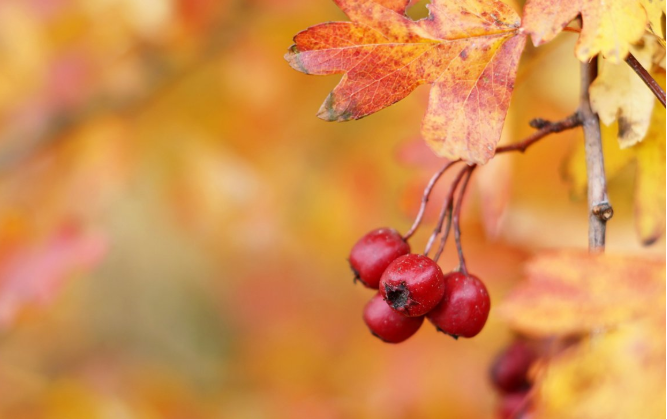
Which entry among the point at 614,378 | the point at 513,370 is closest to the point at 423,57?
the point at 614,378

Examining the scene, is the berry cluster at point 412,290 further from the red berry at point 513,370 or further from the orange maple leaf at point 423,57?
the red berry at point 513,370

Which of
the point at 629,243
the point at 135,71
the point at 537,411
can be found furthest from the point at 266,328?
the point at 537,411

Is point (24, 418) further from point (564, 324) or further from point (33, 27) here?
point (564, 324)

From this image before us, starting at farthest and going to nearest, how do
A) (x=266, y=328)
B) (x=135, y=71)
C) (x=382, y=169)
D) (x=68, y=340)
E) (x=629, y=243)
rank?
(x=68, y=340)
(x=266, y=328)
(x=382, y=169)
(x=135, y=71)
(x=629, y=243)

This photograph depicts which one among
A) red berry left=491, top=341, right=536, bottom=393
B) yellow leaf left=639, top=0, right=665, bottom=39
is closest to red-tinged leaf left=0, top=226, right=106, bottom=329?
red berry left=491, top=341, right=536, bottom=393

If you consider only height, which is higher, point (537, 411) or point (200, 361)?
point (200, 361)

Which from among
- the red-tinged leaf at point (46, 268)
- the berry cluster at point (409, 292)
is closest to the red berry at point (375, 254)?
→ the berry cluster at point (409, 292)

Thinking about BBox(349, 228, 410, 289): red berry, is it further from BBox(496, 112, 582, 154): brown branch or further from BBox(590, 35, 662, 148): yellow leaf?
BBox(590, 35, 662, 148): yellow leaf
